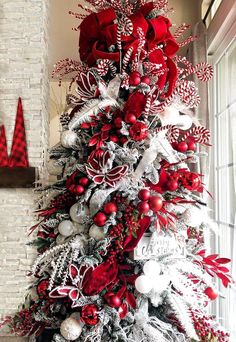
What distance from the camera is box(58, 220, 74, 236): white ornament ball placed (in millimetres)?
1089

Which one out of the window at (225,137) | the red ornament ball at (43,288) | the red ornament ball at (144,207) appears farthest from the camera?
the window at (225,137)

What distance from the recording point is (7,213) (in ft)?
6.87

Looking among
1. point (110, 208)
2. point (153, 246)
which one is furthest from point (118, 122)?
point (153, 246)

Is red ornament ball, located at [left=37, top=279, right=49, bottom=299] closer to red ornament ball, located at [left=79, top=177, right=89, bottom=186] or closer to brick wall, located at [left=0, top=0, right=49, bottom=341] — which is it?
red ornament ball, located at [left=79, top=177, right=89, bottom=186]

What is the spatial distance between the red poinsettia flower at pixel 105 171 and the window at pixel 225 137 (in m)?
1.11

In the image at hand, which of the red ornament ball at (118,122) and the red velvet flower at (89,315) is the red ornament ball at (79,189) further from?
the red velvet flower at (89,315)

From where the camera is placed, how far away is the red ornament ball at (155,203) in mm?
985

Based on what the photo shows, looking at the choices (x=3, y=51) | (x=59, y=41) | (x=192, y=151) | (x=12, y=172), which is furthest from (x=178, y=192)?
(x=59, y=41)

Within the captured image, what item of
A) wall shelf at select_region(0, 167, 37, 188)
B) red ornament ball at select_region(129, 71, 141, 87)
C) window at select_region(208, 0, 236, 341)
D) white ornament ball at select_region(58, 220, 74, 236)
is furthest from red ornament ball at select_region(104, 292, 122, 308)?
wall shelf at select_region(0, 167, 37, 188)

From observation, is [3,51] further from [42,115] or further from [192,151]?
[192,151]

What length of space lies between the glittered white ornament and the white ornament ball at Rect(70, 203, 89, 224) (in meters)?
0.29

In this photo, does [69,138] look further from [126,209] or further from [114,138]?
[126,209]

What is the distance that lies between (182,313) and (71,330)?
32 centimetres

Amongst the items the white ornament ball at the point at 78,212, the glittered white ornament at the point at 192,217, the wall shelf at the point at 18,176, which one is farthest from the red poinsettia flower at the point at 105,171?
the wall shelf at the point at 18,176
